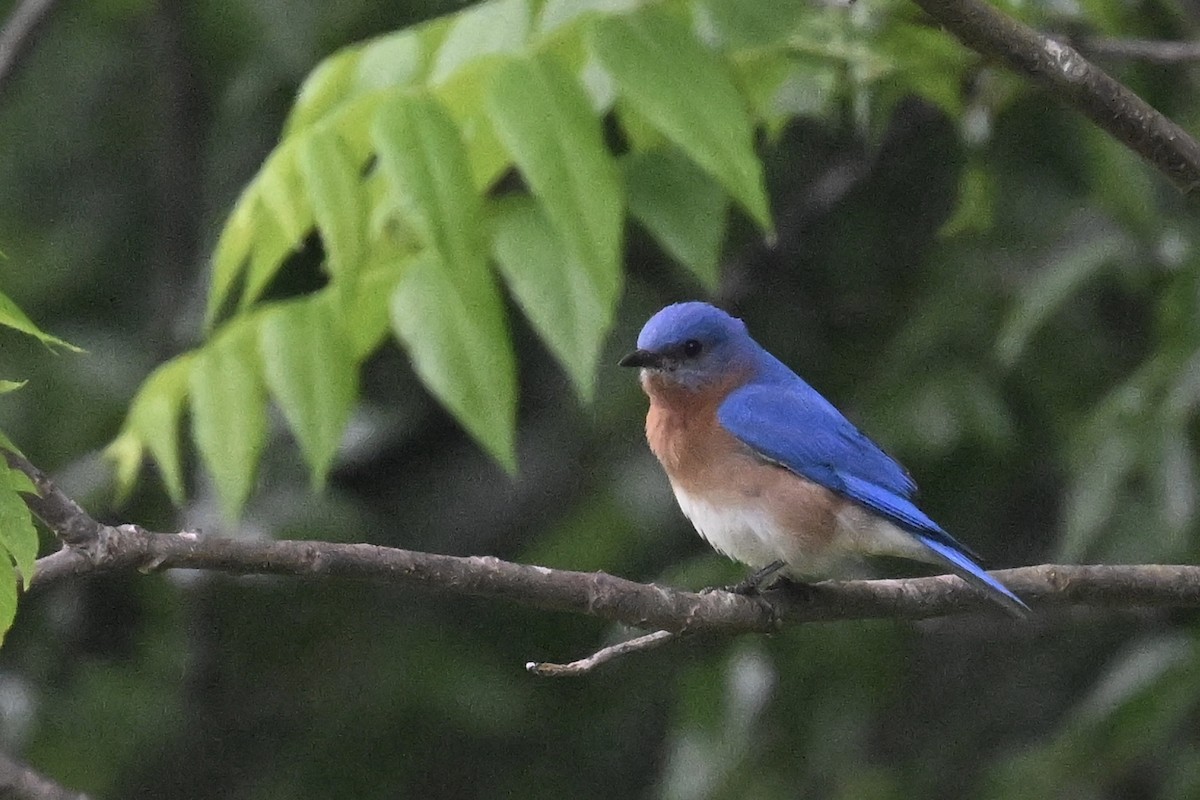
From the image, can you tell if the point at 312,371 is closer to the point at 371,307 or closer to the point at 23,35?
the point at 371,307

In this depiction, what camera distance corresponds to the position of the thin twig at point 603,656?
2281mm

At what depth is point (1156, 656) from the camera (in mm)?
3463

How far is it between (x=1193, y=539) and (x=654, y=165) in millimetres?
1734

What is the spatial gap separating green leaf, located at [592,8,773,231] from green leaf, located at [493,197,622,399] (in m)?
0.26

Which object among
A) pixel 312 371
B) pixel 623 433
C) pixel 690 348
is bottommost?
pixel 623 433

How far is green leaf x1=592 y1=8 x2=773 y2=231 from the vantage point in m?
2.64

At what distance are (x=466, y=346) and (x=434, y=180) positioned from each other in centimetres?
30

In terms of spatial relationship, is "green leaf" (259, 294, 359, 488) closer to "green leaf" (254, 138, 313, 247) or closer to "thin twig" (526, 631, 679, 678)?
"green leaf" (254, 138, 313, 247)

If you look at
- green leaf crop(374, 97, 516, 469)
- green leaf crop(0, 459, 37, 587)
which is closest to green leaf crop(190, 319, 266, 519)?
green leaf crop(374, 97, 516, 469)

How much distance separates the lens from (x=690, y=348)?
11.8 ft

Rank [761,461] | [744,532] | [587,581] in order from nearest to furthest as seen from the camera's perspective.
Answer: [587,581] → [744,532] → [761,461]

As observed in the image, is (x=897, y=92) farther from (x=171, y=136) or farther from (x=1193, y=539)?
(x=171, y=136)

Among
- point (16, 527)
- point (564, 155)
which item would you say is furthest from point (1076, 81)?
point (16, 527)

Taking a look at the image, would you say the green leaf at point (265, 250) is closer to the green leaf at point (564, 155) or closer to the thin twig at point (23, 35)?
the green leaf at point (564, 155)
